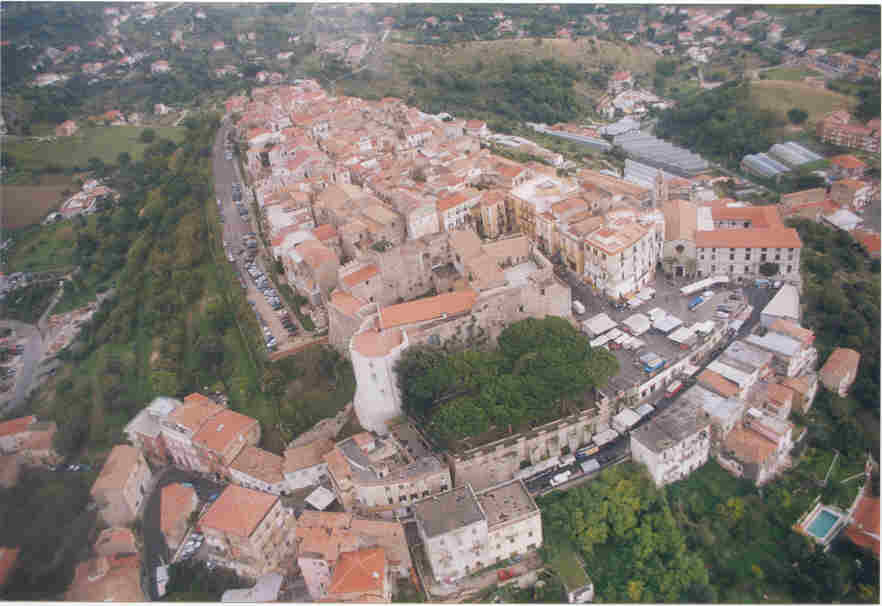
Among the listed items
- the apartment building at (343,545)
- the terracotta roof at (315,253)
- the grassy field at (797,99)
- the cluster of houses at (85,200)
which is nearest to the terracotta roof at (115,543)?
the apartment building at (343,545)

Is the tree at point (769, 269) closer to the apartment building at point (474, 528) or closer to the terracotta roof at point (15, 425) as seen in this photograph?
the apartment building at point (474, 528)

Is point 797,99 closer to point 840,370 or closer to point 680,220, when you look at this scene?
point 680,220

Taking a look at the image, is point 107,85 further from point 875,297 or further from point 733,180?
point 875,297

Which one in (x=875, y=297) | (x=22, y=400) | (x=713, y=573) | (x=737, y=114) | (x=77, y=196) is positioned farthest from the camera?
(x=737, y=114)

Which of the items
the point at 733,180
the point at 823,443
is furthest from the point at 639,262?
the point at 733,180

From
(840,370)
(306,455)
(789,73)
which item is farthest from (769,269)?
(789,73)

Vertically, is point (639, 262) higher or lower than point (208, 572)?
higher

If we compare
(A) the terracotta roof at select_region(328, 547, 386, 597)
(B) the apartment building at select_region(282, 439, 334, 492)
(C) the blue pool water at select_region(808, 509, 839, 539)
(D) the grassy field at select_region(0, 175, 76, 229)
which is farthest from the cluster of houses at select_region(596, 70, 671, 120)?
(A) the terracotta roof at select_region(328, 547, 386, 597)
